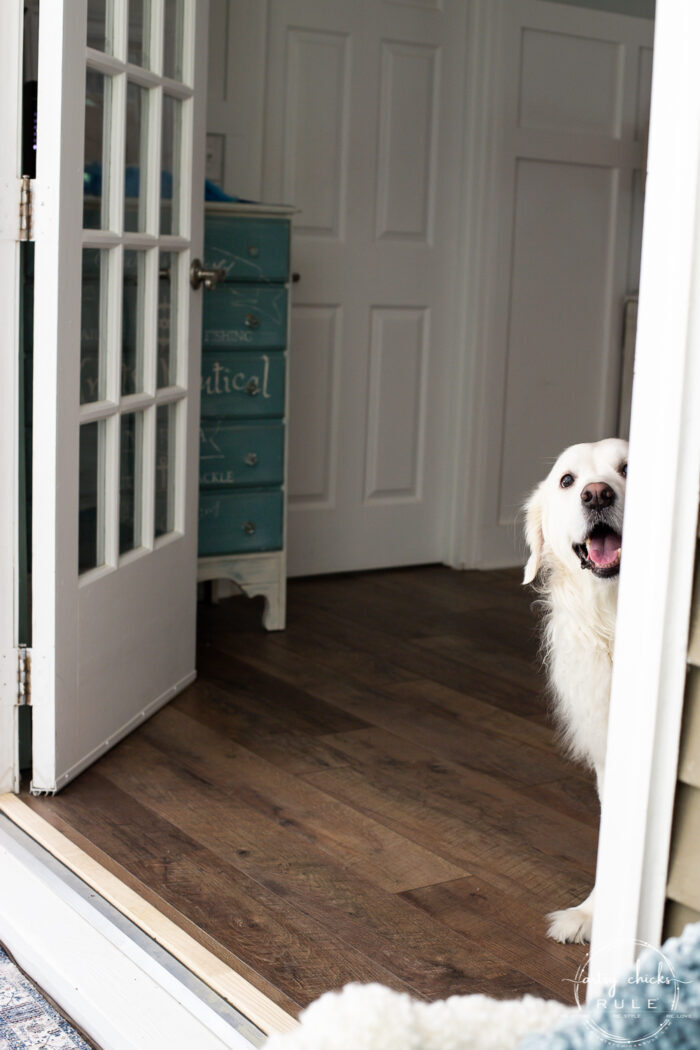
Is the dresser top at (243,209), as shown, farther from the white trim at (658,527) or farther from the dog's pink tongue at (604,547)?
the white trim at (658,527)

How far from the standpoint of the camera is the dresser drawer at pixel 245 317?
10.6 feet

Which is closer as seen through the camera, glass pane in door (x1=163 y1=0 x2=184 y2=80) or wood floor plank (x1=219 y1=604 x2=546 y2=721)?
glass pane in door (x1=163 y1=0 x2=184 y2=80)

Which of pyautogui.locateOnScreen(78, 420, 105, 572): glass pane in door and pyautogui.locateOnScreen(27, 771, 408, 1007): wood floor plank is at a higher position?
pyautogui.locateOnScreen(78, 420, 105, 572): glass pane in door

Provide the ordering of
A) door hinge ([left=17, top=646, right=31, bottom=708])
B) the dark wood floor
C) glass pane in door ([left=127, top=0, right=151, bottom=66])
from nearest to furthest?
the dark wood floor
door hinge ([left=17, top=646, right=31, bottom=708])
glass pane in door ([left=127, top=0, right=151, bottom=66])

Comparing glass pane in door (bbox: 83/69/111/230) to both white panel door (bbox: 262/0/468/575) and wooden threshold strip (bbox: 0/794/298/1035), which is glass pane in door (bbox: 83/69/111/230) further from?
white panel door (bbox: 262/0/468/575)

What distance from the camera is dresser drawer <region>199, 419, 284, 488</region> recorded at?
3.29 meters

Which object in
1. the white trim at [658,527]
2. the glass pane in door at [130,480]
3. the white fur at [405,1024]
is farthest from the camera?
the glass pane in door at [130,480]

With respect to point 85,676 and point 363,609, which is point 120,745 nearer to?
point 85,676

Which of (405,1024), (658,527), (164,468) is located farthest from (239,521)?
(405,1024)

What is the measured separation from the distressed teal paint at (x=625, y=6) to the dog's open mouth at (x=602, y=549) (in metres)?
3.02

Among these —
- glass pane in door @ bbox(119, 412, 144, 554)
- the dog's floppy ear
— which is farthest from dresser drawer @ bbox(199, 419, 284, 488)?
the dog's floppy ear

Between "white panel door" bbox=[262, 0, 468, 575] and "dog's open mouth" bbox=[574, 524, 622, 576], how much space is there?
226 centimetres

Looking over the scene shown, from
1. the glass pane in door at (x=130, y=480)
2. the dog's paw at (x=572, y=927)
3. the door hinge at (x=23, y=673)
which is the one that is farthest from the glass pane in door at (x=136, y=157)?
the dog's paw at (x=572, y=927)

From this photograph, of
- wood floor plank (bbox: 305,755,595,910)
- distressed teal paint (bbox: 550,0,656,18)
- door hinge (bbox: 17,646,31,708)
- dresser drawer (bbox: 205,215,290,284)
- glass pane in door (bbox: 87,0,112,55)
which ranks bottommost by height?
wood floor plank (bbox: 305,755,595,910)
